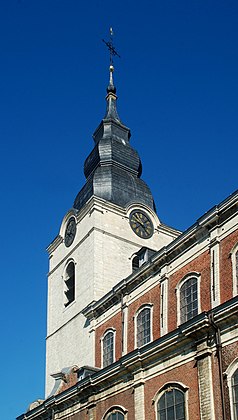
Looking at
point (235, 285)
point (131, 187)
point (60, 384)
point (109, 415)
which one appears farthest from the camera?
point (131, 187)

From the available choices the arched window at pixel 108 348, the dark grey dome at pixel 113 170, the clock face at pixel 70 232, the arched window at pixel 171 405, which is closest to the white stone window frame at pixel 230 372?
the arched window at pixel 171 405

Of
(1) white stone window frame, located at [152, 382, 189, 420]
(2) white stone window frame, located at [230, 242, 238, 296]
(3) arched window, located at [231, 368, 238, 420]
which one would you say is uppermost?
(2) white stone window frame, located at [230, 242, 238, 296]

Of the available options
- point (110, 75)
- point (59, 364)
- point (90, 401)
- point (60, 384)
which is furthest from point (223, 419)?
point (110, 75)

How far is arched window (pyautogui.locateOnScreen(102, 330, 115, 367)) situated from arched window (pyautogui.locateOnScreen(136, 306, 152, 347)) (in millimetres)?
2749

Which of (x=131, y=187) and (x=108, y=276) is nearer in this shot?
(x=108, y=276)

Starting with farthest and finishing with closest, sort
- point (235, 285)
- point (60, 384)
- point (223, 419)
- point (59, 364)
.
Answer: point (59, 364) → point (60, 384) → point (235, 285) → point (223, 419)

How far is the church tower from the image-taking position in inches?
1474

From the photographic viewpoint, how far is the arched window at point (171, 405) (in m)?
24.2

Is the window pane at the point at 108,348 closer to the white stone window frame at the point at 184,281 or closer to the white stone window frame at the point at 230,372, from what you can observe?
the white stone window frame at the point at 184,281

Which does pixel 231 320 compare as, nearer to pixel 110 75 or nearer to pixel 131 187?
pixel 131 187

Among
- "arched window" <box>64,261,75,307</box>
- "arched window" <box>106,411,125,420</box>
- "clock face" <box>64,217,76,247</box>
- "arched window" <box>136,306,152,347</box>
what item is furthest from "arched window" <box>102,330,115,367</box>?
"clock face" <box>64,217,76,247</box>

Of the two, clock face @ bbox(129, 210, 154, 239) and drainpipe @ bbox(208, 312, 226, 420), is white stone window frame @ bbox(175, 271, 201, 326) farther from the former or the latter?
clock face @ bbox(129, 210, 154, 239)

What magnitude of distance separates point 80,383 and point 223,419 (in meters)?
11.1

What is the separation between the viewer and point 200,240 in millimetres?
26578
